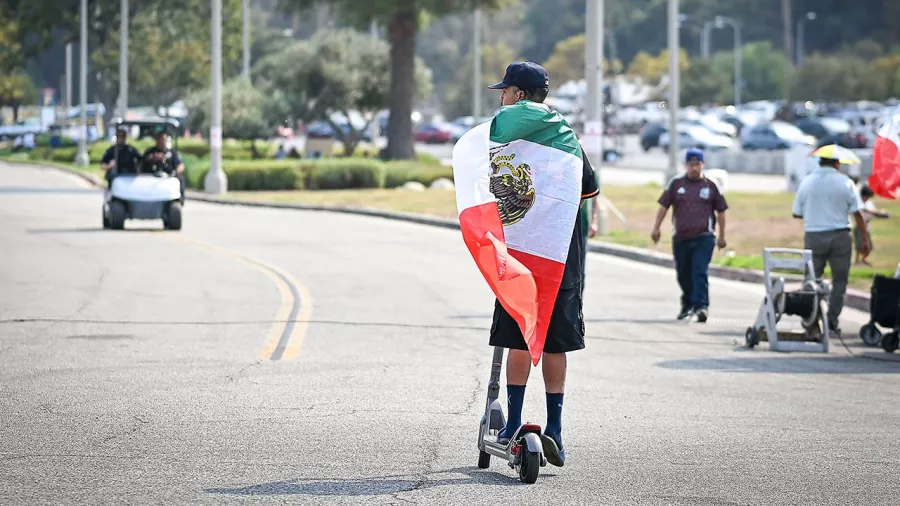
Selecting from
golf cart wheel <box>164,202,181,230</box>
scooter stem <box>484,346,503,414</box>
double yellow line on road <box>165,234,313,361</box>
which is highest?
golf cart wheel <box>164,202,181,230</box>

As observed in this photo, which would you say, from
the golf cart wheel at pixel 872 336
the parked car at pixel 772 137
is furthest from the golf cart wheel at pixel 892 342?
the parked car at pixel 772 137

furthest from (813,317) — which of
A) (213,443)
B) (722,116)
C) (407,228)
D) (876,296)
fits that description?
(722,116)

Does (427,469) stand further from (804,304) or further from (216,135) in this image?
(216,135)

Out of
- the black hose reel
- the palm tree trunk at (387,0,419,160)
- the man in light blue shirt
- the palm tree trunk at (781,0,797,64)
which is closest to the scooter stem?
the black hose reel

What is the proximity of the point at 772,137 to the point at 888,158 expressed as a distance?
61.7 metres

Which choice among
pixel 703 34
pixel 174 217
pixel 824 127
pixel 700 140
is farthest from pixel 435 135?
pixel 174 217

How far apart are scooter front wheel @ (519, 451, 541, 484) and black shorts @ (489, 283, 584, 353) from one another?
519 millimetres

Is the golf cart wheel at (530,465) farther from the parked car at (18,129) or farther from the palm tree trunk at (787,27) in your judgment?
the palm tree trunk at (787,27)

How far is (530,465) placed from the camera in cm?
748

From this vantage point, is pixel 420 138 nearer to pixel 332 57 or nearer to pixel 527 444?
pixel 332 57

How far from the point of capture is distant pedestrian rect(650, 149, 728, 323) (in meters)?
17.0

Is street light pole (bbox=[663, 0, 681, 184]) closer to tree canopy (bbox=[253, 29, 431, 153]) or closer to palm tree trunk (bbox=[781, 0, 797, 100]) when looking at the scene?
tree canopy (bbox=[253, 29, 431, 153])

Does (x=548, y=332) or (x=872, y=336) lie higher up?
(x=548, y=332)

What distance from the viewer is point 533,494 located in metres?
7.33
